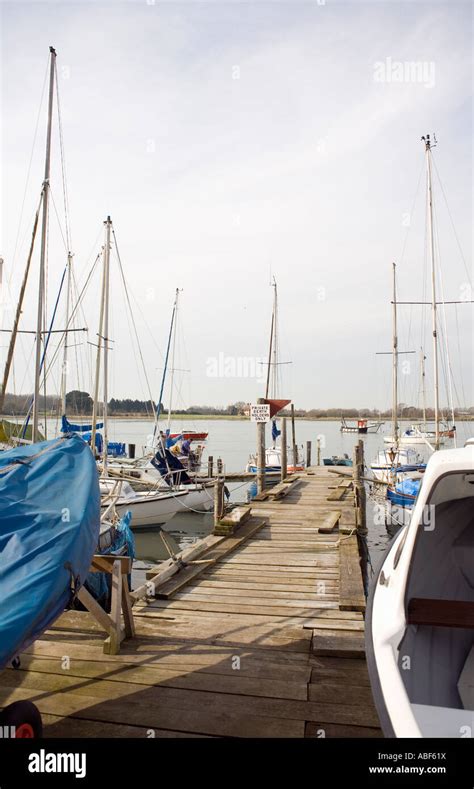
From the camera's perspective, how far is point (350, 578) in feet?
25.6

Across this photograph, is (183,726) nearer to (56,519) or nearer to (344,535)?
(56,519)

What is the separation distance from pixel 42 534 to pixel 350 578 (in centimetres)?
516

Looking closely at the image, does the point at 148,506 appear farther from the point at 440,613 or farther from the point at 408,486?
the point at 440,613

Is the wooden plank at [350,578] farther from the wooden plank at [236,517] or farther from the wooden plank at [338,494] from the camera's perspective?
the wooden plank at [338,494]

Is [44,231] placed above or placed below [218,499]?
above

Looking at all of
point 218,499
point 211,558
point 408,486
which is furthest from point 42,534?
point 408,486

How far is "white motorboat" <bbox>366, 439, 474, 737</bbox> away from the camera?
127 inches

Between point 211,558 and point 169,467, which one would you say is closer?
point 211,558

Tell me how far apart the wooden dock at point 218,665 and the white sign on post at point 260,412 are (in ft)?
21.9

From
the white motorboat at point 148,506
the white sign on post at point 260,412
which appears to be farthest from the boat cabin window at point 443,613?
the white motorboat at point 148,506

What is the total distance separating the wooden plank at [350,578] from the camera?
6730 mm

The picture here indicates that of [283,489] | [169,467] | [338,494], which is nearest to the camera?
[338,494]
